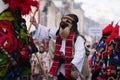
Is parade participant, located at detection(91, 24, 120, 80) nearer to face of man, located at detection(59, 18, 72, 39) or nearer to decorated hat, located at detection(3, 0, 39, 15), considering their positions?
face of man, located at detection(59, 18, 72, 39)

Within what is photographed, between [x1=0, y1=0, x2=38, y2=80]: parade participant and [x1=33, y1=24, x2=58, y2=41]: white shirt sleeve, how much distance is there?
1579 millimetres

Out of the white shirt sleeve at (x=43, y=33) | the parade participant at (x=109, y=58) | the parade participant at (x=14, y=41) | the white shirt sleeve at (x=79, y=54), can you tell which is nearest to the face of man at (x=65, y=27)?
the white shirt sleeve at (x=43, y=33)

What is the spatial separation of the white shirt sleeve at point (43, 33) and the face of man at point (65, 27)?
13cm

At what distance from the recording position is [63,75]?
994cm

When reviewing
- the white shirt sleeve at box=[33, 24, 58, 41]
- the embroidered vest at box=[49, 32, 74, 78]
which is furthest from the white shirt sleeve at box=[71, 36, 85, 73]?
the white shirt sleeve at box=[33, 24, 58, 41]

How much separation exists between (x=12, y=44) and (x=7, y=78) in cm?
44

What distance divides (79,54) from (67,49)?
0.80 ft

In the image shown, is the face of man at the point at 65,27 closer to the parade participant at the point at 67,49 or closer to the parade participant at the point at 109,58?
the parade participant at the point at 67,49

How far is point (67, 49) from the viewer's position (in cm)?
984

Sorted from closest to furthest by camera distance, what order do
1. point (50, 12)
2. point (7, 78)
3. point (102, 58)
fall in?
1. point (7, 78)
2. point (102, 58)
3. point (50, 12)

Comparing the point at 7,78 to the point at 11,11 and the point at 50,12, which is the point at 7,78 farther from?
the point at 50,12

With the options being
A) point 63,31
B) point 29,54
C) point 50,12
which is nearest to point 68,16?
point 63,31

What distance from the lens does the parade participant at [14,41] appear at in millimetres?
7383

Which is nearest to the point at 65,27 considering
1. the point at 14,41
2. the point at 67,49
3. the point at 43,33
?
the point at 67,49
